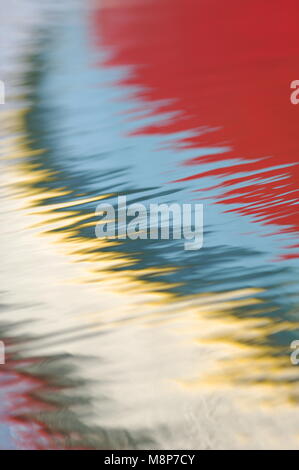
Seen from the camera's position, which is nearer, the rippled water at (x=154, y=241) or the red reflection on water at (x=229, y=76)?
the rippled water at (x=154, y=241)

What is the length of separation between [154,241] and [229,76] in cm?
48

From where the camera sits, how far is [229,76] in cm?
117

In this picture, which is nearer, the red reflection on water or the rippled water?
the rippled water

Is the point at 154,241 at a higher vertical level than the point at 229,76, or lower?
lower

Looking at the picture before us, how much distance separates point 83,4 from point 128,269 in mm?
907

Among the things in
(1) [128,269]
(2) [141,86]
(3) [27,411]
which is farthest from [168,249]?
(2) [141,86]

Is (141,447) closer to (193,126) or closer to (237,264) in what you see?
(237,264)

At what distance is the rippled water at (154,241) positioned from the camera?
24.9 inches

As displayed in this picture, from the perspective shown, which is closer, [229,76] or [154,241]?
[154,241]

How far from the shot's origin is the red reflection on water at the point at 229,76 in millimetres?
925

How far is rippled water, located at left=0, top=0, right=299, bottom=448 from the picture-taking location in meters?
0.63

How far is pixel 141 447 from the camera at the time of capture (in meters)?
0.60

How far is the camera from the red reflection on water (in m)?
0.92
